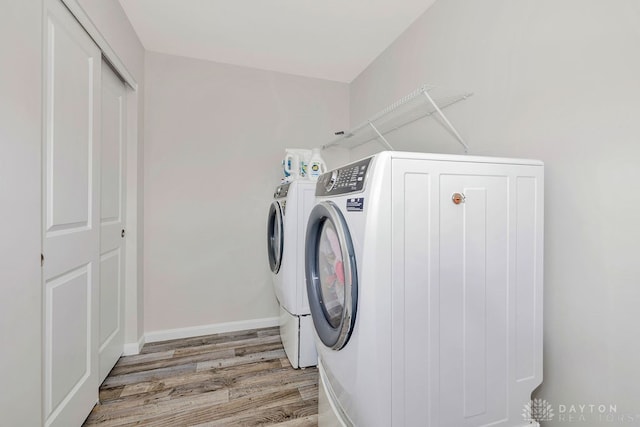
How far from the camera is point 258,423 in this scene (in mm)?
1545

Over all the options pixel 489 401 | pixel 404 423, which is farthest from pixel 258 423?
pixel 489 401

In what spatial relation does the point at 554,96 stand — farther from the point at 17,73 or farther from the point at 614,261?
the point at 17,73

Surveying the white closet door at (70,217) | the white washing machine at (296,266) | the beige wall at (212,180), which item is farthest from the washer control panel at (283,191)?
the white closet door at (70,217)

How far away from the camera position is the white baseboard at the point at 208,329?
8.17 ft

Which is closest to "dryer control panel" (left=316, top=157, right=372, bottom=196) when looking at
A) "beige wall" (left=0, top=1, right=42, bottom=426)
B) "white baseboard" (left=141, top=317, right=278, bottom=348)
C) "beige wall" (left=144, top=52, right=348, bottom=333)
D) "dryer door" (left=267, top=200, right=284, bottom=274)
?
"dryer door" (left=267, top=200, right=284, bottom=274)

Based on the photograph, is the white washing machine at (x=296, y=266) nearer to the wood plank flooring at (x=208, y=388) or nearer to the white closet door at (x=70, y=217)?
the wood plank flooring at (x=208, y=388)

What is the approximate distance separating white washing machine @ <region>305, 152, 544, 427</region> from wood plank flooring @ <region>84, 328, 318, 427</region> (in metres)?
0.64

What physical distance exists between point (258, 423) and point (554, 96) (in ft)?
7.08

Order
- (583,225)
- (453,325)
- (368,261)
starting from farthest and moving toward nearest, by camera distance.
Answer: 1. (583,225)
2. (453,325)
3. (368,261)

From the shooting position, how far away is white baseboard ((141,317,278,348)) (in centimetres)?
249

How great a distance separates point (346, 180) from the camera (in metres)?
1.07

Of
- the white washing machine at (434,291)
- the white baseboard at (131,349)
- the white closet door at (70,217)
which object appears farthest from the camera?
the white baseboard at (131,349)

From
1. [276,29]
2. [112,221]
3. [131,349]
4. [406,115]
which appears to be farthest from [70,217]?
[406,115]

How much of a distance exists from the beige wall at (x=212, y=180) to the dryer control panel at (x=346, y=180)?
64.8 inches
